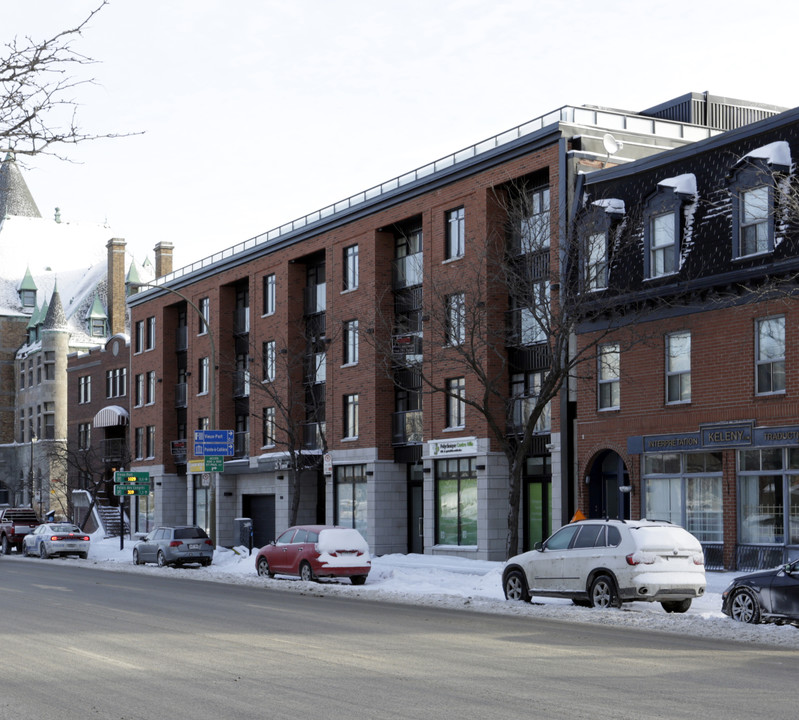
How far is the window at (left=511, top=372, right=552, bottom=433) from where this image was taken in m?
36.5

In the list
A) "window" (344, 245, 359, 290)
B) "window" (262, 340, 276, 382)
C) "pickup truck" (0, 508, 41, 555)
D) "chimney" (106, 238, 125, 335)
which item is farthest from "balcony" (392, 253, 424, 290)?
"chimney" (106, 238, 125, 335)

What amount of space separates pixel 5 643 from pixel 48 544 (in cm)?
3365

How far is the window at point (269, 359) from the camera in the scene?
50281 mm

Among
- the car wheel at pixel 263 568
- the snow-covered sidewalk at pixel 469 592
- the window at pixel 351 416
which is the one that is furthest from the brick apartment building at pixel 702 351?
the window at pixel 351 416

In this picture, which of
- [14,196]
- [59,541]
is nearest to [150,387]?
[59,541]

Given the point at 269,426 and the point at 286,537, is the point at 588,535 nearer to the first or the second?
the point at 286,537

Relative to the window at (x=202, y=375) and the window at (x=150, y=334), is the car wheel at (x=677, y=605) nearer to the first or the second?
the window at (x=202, y=375)

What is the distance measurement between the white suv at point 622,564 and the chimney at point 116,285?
73897 mm

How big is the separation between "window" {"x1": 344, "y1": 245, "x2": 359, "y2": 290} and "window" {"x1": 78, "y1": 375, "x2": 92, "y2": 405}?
34.4 meters

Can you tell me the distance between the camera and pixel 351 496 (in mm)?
45625

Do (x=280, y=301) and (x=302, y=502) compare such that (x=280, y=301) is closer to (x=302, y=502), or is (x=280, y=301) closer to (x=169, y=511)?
(x=302, y=502)

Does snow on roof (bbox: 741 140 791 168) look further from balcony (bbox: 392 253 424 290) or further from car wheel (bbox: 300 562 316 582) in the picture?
balcony (bbox: 392 253 424 290)

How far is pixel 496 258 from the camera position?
35656 millimetres

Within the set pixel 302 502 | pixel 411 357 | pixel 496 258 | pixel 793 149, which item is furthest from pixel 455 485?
pixel 793 149
